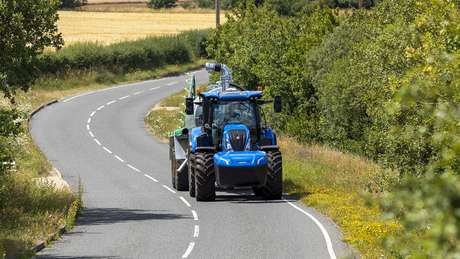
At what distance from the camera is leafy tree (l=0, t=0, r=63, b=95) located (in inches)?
980

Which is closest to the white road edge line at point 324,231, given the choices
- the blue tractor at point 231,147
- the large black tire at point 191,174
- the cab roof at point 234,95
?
the blue tractor at point 231,147

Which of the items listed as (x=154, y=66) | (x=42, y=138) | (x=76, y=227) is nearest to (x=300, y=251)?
(x=76, y=227)

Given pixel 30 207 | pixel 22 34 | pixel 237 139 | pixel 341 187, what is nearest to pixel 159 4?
pixel 341 187

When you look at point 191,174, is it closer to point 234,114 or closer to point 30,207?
point 234,114

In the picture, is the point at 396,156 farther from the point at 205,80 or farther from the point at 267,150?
the point at 205,80

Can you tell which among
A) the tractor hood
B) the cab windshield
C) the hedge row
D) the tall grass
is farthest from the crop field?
the tractor hood

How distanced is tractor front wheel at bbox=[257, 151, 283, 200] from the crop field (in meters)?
65.1

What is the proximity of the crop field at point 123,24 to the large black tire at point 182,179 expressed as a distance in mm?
61409

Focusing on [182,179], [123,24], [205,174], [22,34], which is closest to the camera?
[22,34]

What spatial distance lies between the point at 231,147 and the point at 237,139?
28cm

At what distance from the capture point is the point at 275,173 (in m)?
27.2

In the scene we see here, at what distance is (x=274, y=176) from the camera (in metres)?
27.3

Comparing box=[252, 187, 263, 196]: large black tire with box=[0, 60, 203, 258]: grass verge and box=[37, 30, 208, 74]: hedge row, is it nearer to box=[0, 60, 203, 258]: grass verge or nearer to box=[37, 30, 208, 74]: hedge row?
box=[0, 60, 203, 258]: grass verge

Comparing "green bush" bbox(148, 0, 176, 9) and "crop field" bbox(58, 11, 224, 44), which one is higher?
"crop field" bbox(58, 11, 224, 44)
